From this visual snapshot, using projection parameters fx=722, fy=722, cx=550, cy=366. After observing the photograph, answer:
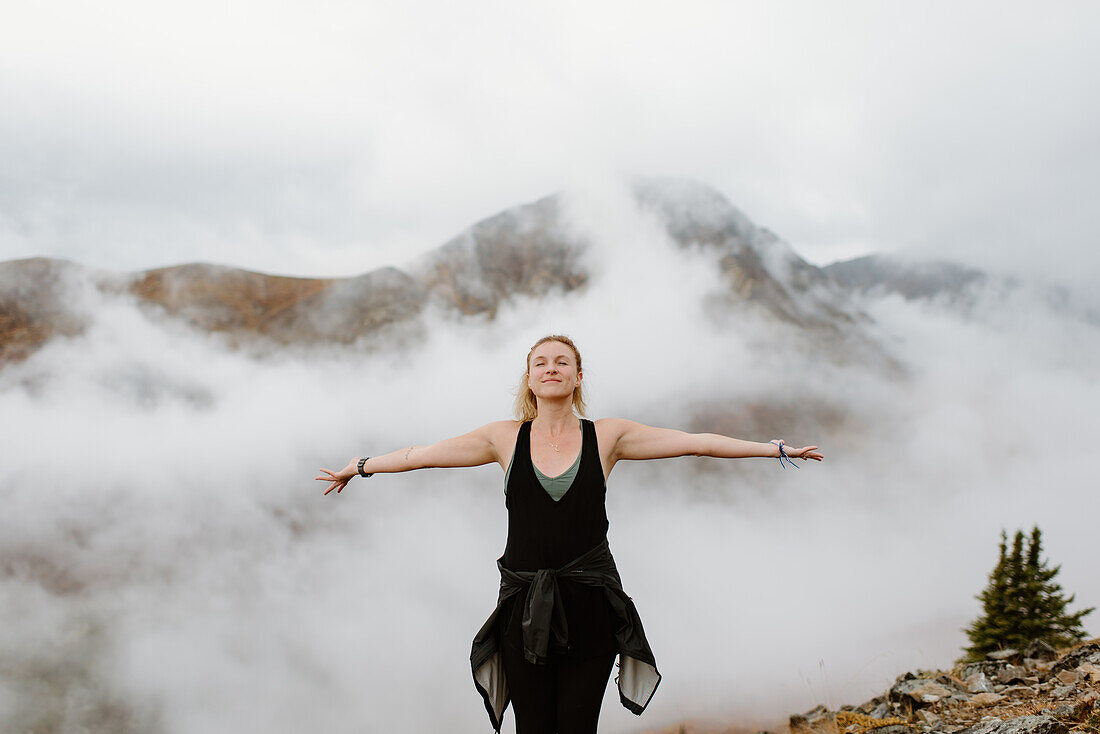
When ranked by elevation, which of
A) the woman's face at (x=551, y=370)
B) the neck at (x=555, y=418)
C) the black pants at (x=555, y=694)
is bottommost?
the black pants at (x=555, y=694)

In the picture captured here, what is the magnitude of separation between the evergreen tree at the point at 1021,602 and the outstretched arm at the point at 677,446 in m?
25.0

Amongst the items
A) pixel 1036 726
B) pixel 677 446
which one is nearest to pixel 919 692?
pixel 1036 726

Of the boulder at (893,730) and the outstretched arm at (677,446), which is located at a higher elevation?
the outstretched arm at (677,446)

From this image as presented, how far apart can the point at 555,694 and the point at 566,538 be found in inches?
39.7

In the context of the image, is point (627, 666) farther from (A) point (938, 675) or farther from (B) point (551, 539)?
(A) point (938, 675)

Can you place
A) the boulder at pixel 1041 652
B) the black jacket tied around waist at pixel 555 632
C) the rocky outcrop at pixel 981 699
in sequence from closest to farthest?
1. the black jacket tied around waist at pixel 555 632
2. the rocky outcrop at pixel 981 699
3. the boulder at pixel 1041 652

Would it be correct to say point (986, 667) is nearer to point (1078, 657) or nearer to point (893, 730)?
point (1078, 657)

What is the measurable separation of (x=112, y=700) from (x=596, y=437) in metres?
244

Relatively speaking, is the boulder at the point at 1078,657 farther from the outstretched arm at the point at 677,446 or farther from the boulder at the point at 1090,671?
the outstretched arm at the point at 677,446

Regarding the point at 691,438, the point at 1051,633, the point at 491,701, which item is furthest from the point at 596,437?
the point at 1051,633

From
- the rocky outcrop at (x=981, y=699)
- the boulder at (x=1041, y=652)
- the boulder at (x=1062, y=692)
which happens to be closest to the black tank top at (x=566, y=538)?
the rocky outcrop at (x=981, y=699)

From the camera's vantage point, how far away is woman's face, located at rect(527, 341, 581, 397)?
4.96 metres

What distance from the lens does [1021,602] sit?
25.9m

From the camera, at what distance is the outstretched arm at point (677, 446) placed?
15.8 ft
